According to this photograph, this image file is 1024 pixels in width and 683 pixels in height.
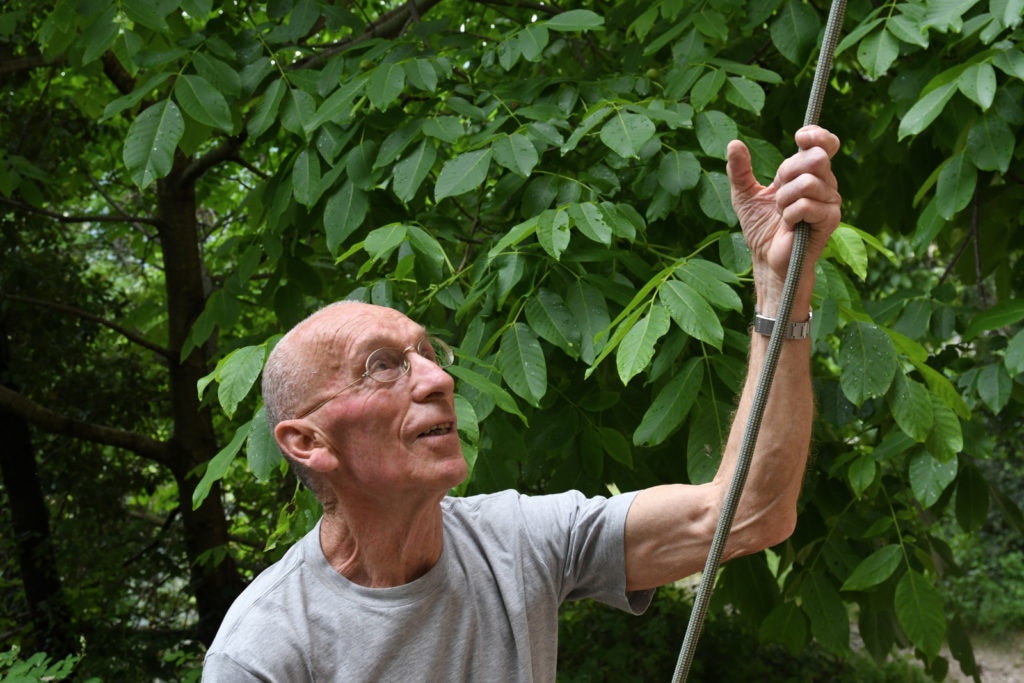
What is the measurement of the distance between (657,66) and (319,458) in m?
2.60

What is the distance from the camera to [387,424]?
5.29 feet

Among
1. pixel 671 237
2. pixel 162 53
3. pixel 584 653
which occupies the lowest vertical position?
pixel 584 653

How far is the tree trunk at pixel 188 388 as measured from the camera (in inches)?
196

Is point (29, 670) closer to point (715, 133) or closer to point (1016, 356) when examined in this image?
point (715, 133)

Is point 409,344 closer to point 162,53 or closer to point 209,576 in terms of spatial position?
point 162,53

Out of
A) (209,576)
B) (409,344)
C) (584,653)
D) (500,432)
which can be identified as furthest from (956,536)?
(409,344)

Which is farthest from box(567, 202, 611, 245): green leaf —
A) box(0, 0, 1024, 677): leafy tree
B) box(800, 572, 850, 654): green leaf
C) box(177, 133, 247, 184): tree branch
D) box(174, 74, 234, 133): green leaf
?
box(177, 133, 247, 184): tree branch

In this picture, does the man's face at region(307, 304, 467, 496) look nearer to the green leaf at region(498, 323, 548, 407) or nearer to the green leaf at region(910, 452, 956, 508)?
the green leaf at region(498, 323, 548, 407)

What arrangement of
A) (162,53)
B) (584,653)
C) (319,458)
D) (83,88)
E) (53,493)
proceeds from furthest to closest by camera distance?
1. (584,653)
2. (53,493)
3. (83,88)
4. (162,53)
5. (319,458)

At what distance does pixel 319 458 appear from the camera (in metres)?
1.62

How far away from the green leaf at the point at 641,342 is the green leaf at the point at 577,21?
95 cm

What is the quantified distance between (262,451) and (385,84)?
961 millimetres

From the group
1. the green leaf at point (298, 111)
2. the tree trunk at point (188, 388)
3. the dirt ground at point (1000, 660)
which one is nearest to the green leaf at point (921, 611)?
the green leaf at point (298, 111)

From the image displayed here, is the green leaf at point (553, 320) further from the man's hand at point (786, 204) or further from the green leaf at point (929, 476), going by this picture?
the green leaf at point (929, 476)
